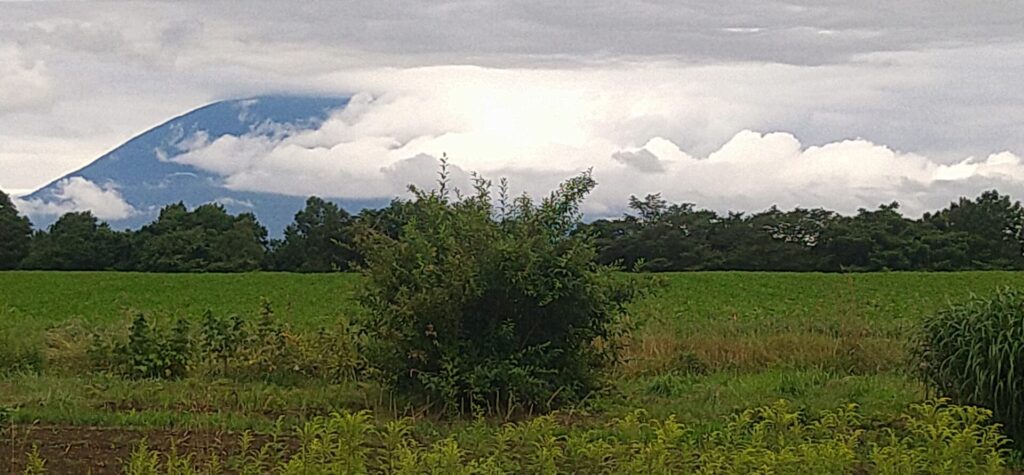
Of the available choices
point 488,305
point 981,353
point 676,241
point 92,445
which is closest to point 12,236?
point 676,241

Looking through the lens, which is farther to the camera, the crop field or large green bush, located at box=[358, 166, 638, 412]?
large green bush, located at box=[358, 166, 638, 412]

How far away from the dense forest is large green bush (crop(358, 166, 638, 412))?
46378 mm

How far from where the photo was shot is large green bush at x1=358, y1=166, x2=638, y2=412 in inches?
425

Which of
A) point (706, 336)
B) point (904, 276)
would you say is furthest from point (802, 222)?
point (706, 336)

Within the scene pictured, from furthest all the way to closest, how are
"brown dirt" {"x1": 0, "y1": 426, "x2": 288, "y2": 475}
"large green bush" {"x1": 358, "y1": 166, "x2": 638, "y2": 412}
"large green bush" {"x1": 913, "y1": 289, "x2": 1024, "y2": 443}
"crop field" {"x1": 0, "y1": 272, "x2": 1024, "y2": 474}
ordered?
1. "large green bush" {"x1": 358, "y1": 166, "x2": 638, "y2": 412}
2. "large green bush" {"x1": 913, "y1": 289, "x2": 1024, "y2": 443}
3. "brown dirt" {"x1": 0, "y1": 426, "x2": 288, "y2": 475}
4. "crop field" {"x1": 0, "y1": 272, "x2": 1024, "y2": 474}

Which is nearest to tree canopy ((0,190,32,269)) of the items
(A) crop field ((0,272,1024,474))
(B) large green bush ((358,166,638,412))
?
(A) crop field ((0,272,1024,474))

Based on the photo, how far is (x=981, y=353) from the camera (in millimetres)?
9070

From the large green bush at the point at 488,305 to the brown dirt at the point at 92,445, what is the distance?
2333mm

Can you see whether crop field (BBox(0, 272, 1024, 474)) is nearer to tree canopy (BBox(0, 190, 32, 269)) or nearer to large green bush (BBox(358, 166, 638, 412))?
large green bush (BBox(358, 166, 638, 412))

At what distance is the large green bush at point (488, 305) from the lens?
10797 mm

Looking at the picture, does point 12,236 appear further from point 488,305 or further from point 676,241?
point 488,305

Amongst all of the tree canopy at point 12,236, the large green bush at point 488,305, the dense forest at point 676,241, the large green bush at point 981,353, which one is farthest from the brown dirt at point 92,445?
the tree canopy at point 12,236

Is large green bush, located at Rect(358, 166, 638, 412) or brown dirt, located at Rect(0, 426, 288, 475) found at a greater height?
large green bush, located at Rect(358, 166, 638, 412)

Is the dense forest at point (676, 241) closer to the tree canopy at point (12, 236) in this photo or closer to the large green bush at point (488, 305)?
the tree canopy at point (12, 236)
